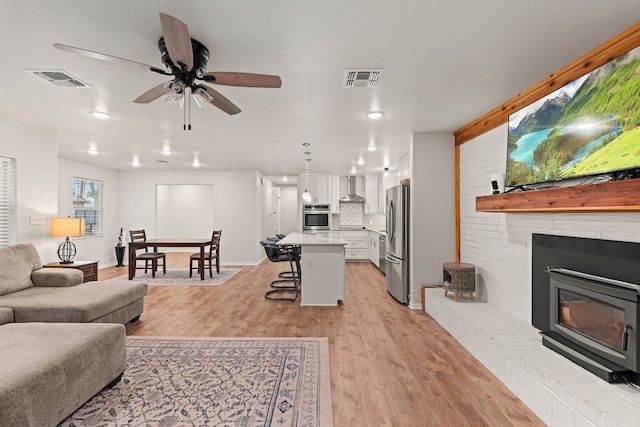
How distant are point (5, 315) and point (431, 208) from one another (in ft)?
15.2

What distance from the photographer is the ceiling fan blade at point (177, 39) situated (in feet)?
5.20

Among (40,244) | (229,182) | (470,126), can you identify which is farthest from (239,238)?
(470,126)

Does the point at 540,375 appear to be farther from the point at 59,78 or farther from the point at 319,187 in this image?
the point at 319,187

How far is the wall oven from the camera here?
884 cm

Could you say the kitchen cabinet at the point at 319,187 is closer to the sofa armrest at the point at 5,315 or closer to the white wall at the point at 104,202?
the white wall at the point at 104,202

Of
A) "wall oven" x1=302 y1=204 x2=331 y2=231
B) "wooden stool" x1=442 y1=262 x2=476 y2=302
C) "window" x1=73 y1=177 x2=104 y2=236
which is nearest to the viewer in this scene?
"wooden stool" x1=442 y1=262 x2=476 y2=302

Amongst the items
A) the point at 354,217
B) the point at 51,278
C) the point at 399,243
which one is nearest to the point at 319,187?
the point at 354,217

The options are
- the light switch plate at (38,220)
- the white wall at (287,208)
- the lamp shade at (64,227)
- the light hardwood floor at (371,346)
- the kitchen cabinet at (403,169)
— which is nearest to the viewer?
the light hardwood floor at (371,346)

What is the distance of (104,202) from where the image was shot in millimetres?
8062

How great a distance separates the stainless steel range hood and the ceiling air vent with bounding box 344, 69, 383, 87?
20.0ft

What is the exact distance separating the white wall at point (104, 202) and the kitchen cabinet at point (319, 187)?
4.71 metres

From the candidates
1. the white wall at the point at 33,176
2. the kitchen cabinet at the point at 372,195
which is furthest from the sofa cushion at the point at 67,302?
the kitchen cabinet at the point at 372,195

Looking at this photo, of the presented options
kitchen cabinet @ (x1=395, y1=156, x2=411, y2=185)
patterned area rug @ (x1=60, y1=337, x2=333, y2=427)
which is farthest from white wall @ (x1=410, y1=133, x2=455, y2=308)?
patterned area rug @ (x1=60, y1=337, x2=333, y2=427)

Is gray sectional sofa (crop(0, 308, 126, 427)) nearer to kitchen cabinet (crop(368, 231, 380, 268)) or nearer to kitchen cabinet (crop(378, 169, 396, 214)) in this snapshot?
kitchen cabinet (crop(368, 231, 380, 268))
